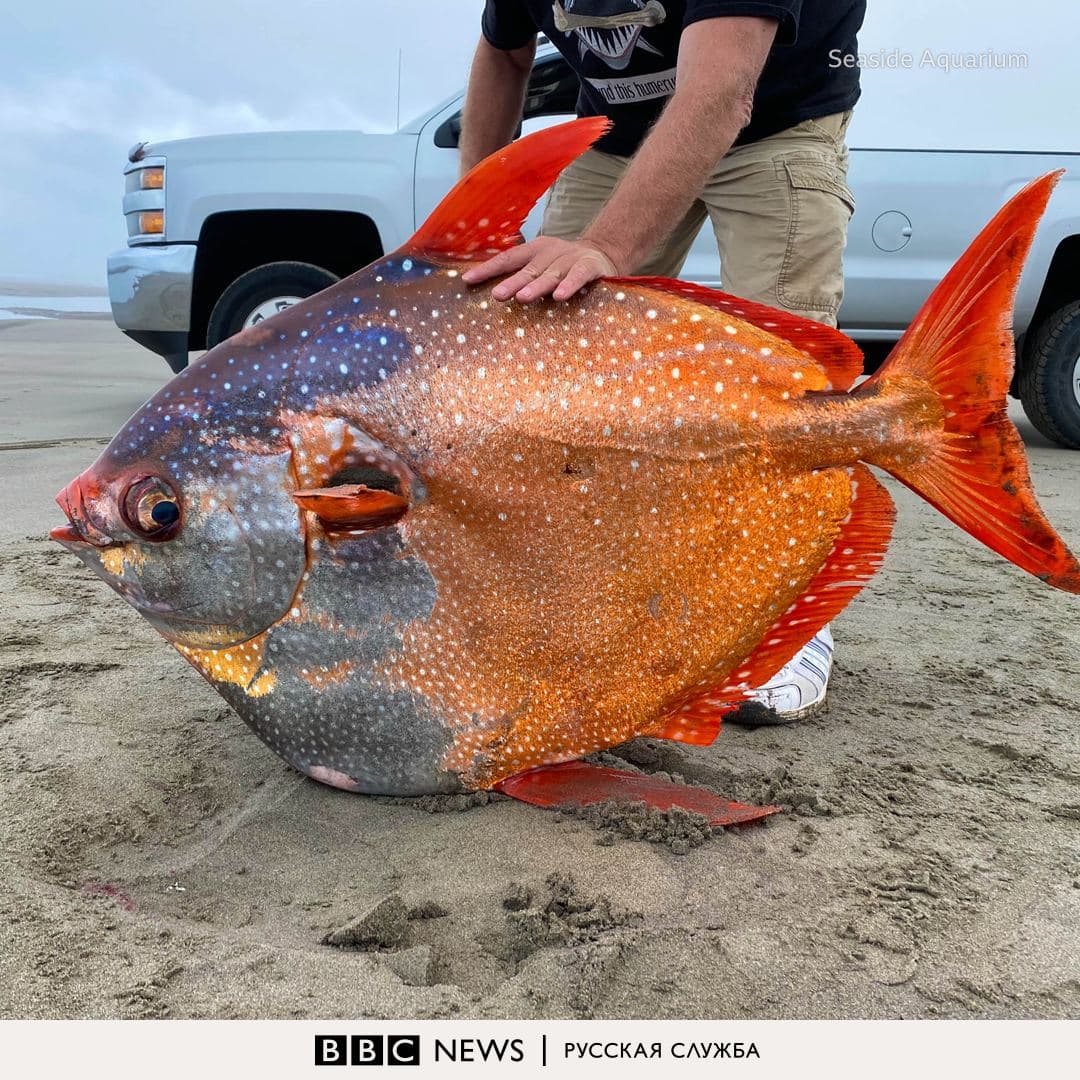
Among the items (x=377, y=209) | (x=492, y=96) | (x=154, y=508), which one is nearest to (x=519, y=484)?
(x=154, y=508)

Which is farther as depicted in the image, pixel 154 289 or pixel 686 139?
pixel 154 289

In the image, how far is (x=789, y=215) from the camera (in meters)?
2.30

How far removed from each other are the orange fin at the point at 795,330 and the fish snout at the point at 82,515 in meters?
0.97

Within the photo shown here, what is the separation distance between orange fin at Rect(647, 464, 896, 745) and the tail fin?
3.8 inches

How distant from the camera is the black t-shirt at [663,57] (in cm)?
223

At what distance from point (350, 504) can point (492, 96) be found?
5.51 ft

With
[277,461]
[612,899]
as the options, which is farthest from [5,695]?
[612,899]

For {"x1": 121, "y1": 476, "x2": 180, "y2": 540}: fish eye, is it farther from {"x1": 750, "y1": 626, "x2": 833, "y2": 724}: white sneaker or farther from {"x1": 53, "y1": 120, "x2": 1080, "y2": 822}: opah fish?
{"x1": 750, "y1": 626, "x2": 833, "y2": 724}: white sneaker

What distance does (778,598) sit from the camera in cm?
163

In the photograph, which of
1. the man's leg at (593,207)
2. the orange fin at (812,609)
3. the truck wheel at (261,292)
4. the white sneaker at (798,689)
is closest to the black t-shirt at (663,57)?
the man's leg at (593,207)

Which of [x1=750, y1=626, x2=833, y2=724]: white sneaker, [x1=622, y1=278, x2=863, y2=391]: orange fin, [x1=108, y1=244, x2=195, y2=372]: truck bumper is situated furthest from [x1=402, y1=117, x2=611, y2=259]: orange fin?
[x1=108, y1=244, x2=195, y2=372]: truck bumper

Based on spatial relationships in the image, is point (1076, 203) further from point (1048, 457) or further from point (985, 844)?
point (985, 844)
